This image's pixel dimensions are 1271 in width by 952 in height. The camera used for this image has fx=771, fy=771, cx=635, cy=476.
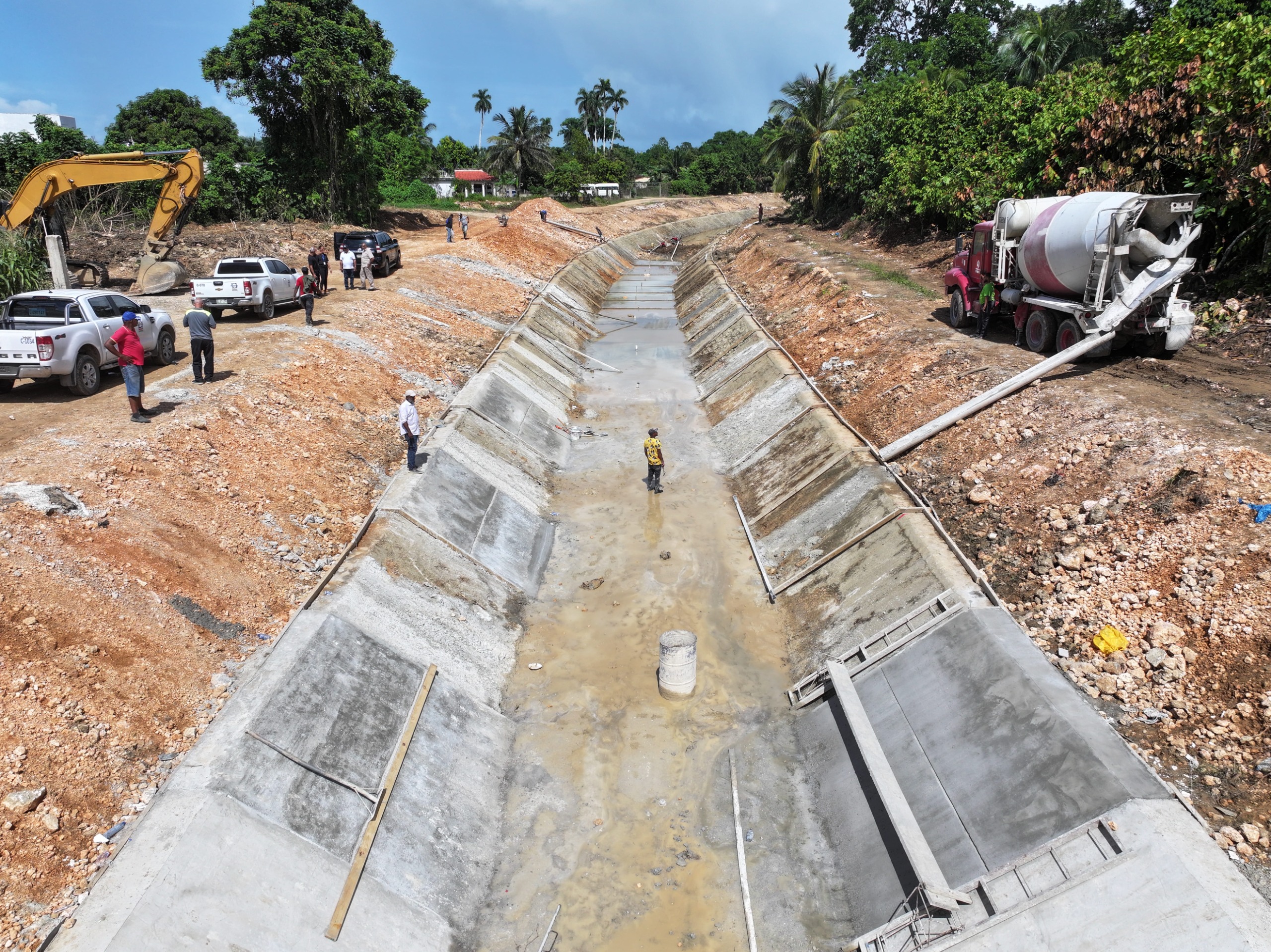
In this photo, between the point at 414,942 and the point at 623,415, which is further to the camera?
the point at 623,415

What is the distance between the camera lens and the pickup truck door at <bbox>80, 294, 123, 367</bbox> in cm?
1442

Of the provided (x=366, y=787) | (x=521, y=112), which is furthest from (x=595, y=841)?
(x=521, y=112)

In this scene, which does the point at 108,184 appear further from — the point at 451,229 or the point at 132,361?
the point at 451,229

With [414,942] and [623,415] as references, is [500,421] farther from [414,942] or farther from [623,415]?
[414,942]

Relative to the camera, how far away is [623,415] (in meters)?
22.0

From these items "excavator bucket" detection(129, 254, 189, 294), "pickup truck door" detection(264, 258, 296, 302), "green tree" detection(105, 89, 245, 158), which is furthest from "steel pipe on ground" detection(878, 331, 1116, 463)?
"green tree" detection(105, 89, 245, 158)

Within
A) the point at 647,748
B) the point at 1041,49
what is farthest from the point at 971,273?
the point at 1041,49

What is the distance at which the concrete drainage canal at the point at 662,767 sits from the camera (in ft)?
20.8

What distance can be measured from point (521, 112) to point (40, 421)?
2489 inches

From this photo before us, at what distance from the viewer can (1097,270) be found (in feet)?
48.9

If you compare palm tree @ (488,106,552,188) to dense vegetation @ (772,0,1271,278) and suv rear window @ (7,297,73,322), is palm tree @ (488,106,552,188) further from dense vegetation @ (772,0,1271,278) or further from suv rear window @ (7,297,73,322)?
suv rear window @ (7,297,73,322)

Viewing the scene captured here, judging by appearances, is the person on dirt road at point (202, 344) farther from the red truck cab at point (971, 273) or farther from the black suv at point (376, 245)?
the red truck cab at point (971, 273)

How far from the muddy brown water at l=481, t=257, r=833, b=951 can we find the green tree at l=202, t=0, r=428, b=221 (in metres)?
29.2

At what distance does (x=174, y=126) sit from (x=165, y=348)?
39.0 metres
